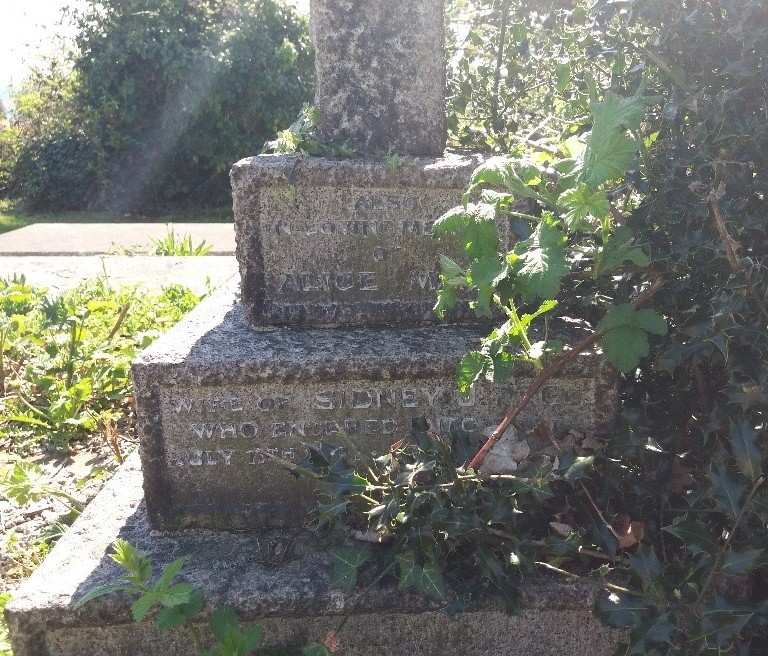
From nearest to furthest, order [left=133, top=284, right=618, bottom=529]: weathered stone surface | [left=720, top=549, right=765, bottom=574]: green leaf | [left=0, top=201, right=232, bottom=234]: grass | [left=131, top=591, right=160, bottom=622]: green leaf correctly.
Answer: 1. [left=720, top=549, right=765, bottom=574]: green leaf
2. [left=131, top=591, right=160, bottom=622]: green leaf
3. [left=133, top=284, right=618, bottom=529]: weathered stone surface
4. [left=0, top=201, right=232, bottom=234]: grass

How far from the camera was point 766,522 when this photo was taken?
1432mm

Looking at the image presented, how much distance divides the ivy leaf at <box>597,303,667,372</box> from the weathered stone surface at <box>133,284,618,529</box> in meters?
0.21

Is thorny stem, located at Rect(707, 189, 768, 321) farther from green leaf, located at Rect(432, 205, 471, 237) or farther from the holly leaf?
green leaf, located at Rect(432, 205, 471, 237)

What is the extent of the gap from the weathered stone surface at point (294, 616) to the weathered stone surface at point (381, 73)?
1.08 m

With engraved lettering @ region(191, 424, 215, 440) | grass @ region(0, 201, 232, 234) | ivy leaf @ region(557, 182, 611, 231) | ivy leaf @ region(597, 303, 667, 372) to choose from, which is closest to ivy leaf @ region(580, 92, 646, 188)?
ivy leaf @ region(557, 182, 611, 231)

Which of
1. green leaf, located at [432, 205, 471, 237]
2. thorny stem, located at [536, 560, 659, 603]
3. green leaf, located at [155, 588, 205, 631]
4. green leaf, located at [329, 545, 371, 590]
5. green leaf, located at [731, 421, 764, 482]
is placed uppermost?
green leaf, located at [432, 205, 471, 237]

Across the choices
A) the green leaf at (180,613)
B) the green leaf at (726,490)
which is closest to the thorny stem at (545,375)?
the green leaf at (726,490)

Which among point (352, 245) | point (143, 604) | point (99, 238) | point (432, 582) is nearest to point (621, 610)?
point (432, 582)

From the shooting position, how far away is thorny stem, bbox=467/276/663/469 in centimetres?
166

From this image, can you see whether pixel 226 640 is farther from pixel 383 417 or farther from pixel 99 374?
pixel 99 374

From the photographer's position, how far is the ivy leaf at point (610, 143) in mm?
1485

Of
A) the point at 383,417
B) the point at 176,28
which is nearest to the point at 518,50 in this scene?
the point at 383,417

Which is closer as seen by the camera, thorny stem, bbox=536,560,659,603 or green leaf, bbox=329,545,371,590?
thorny stem, bbox=536,560,659,603

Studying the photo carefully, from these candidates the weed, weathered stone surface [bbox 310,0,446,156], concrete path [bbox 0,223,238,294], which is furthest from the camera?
the weed
